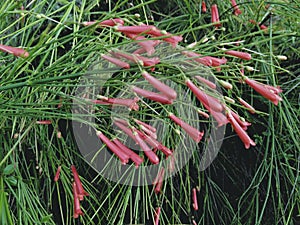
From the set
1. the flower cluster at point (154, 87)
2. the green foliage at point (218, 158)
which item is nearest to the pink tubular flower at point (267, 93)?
the flower cluster at point (154, 87)

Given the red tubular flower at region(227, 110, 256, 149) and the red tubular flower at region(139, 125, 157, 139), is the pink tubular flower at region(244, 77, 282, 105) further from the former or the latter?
the red tubular flower at region(139, 125, 157, 139)

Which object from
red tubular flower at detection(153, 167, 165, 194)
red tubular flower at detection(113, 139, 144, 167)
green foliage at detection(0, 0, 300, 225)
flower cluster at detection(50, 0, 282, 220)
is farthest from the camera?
green foliage at detection(0, 0, 300, 225)

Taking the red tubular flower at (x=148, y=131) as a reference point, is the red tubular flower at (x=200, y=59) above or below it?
above

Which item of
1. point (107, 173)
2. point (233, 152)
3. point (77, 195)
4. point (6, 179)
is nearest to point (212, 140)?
point (233, 152)

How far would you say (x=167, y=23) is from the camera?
53.1 inches

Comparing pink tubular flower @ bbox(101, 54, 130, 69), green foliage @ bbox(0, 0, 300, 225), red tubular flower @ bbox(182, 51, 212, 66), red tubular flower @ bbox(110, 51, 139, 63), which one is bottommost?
green foliage @ bbox(0, 0, 300, 225)

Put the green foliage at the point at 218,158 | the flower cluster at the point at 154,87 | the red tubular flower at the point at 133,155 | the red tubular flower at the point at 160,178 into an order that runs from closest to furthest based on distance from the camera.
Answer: the flower cluster at the point at 154,87
the red tubular flower at the point at 133,155
the red tubular flower at the point at 160,178
the green foliage at the point at 218,158

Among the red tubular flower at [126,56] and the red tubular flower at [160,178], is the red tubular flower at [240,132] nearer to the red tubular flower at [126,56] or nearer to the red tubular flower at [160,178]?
the red tubular flower at [126,56]

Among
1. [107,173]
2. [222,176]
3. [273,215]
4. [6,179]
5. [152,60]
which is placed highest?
[152,60]

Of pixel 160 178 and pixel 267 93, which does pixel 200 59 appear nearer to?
pixel 267 93

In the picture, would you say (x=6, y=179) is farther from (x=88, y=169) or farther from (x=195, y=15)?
(x=195, y=15)

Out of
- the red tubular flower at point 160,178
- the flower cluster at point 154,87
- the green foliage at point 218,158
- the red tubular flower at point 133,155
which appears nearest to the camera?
the flower cluster at point 154,87

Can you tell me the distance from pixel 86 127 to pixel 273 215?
59 centimetres

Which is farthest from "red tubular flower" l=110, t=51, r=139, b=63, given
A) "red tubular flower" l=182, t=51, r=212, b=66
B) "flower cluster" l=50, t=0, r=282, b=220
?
"red tubular flower" l=182, t=51, r=212, b=66
